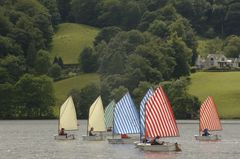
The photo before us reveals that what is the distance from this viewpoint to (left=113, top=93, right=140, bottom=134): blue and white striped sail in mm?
106000

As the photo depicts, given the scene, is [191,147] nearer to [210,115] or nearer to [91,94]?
[210,115]

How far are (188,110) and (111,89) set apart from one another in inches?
775

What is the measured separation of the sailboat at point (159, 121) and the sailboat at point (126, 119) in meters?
14.4

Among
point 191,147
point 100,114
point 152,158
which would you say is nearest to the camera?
point 152,158

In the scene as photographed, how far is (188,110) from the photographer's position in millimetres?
193625

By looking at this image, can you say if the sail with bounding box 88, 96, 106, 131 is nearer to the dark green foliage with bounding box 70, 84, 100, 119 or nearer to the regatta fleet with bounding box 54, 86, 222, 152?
the regatta fleet with bounding box 54, 86, 222, 152

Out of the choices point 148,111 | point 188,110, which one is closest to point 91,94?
point 188,110

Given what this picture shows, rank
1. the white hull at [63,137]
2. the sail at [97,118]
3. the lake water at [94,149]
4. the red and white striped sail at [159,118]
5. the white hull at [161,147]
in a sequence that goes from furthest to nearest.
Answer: the white hull at [63,137], the sail at [97,118], the white hull at [161,147], the red and white striped sail at [159,118], the lake water at [94,149]

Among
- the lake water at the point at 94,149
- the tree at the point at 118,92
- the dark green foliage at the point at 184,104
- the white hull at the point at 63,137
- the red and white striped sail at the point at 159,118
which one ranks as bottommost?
the lake water at the point at 94,149

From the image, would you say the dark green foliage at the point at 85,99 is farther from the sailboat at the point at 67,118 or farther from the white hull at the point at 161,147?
the white hull at the point at 161,147

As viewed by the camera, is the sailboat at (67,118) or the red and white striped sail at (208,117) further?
the sailboat at (67,118)

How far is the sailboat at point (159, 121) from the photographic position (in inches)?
3541

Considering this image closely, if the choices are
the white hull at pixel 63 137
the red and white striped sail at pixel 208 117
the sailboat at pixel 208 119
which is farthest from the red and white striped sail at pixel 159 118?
the white hull at pixel 63 137

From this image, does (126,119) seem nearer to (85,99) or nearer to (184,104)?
(85,99)
